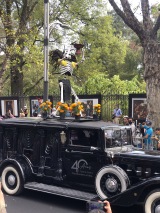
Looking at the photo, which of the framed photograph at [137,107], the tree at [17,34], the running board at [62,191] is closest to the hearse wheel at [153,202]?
the running board at [62,191]

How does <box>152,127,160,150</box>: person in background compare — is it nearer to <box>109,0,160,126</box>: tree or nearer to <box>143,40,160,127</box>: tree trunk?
<box>143,40,160,127</box>: tree trunk

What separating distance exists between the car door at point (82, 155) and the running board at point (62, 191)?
279 mm

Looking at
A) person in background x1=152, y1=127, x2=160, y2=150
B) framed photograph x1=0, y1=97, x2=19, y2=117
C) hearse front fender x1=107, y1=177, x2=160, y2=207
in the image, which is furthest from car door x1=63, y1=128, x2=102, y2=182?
framed photograph x1=0, y1=97, x2=19, y2=117

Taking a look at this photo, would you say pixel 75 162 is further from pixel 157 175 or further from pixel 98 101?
pixel 98 101

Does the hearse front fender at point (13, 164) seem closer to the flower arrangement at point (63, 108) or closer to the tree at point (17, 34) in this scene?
the flower arrangement at point (63, 108)

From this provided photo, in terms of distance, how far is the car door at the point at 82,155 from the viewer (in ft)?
24.8

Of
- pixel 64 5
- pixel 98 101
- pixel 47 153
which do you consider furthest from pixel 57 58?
pixel 64 5

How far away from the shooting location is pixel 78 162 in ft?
25.7

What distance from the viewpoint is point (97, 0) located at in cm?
2709

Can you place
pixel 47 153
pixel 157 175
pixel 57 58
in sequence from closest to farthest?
pixel 157 175, pixel 47 153, pixel 57 58

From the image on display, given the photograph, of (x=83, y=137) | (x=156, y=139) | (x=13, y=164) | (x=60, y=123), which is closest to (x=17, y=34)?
(x=156, y=139)

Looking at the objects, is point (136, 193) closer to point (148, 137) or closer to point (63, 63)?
point (148, 137)

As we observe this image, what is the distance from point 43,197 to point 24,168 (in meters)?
0.86

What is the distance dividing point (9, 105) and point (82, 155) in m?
14.7
